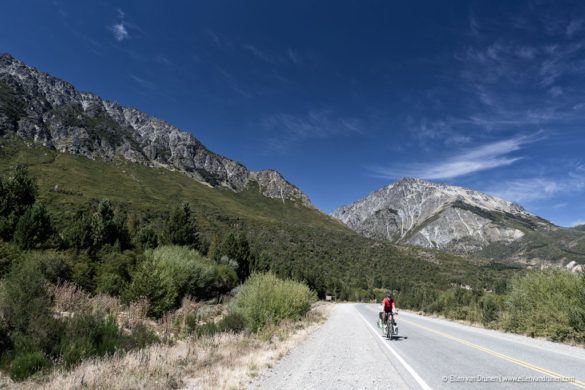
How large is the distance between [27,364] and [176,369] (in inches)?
113

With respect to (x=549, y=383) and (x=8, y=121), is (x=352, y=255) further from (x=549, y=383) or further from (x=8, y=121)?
(x=8, y=121)

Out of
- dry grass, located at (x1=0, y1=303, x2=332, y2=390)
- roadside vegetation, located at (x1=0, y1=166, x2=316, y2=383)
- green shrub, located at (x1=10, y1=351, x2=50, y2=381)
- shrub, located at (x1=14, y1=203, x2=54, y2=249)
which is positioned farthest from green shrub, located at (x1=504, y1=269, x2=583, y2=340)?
shrub, located at (x1=14, y1=203, x2=54, y2=249)

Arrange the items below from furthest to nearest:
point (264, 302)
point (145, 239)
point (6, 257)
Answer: point (145, 239) → point (6, 257) → point (264, 302)

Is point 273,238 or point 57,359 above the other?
point 273,238

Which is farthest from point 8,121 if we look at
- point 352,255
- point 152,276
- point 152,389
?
point 152,389

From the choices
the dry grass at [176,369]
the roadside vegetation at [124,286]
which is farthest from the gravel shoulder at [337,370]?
the roadside vegetation at [124,286]

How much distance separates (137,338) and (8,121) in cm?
21575

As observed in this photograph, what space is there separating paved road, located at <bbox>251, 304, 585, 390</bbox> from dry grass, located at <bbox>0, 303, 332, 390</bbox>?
58 cm

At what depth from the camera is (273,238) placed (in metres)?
123

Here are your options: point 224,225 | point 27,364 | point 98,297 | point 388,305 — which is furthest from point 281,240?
point 27,364

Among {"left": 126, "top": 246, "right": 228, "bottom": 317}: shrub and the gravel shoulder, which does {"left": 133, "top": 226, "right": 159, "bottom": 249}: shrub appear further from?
the gravel shoulder

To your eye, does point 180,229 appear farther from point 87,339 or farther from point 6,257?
point 87,339

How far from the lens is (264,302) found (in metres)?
17.9

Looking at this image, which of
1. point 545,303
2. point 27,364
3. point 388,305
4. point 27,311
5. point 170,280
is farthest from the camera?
point 170,280
